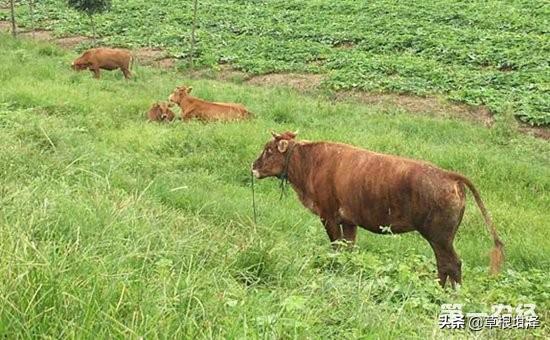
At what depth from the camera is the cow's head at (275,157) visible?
8195mm

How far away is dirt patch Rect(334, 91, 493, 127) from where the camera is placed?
16.1 metres

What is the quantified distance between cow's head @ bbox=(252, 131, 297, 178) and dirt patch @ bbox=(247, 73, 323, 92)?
11293 mm

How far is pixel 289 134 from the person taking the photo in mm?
8297

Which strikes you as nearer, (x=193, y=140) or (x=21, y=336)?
(x=21, y=336)

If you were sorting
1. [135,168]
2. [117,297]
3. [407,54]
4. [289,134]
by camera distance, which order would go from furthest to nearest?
1. [407,54]
2. [135,168]
3. [289,134]
4. [117,297]

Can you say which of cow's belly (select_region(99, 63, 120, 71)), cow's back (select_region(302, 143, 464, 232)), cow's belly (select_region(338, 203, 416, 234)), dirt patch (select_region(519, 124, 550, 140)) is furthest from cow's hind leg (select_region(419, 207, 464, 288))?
cow's belly (select_region(99, 63, 120, 71))

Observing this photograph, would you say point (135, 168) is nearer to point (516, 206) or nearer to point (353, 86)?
point (516, 206)

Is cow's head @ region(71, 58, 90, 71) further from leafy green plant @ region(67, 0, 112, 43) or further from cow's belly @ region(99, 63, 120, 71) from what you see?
leafy green plant @ region(67, 0, 112, 43)

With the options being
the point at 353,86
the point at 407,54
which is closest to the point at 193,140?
the point at 353,86

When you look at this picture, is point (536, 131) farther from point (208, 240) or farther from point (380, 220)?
point (208, 240)

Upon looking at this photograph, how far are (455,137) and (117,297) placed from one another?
36.7ft

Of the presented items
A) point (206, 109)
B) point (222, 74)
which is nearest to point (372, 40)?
point (222, 74)

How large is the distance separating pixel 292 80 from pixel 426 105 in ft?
16.7

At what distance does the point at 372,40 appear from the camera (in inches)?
1019
